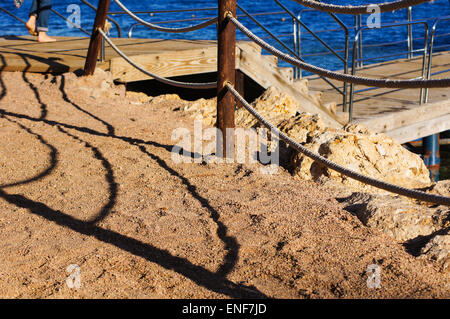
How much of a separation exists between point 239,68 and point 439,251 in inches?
141

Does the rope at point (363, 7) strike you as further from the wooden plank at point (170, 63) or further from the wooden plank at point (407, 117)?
the wooden plank at point (407, 117)

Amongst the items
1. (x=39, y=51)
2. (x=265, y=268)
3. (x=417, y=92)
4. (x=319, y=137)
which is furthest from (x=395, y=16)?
(x=265, y=268)

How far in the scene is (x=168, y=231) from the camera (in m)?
2.57

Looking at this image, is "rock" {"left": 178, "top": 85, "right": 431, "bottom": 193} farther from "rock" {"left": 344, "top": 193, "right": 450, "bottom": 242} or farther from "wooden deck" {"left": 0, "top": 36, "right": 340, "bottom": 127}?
"wooden deck" {"left": 0, "top": 36, "right": 340, "bottom": 127}

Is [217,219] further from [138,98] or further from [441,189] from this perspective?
[138,98]

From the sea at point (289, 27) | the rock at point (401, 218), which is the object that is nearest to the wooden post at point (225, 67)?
the rock at point (401, 218)

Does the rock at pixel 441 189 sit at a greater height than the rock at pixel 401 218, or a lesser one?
lesser

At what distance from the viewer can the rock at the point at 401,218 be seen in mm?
2490

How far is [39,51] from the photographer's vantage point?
6.50 m

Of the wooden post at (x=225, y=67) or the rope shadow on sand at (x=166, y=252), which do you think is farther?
the wooden post at (x=225, y=67)

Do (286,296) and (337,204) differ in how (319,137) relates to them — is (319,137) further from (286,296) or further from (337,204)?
(286,296)

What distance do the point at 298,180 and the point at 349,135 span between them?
622mm

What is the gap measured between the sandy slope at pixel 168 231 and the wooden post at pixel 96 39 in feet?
5.32

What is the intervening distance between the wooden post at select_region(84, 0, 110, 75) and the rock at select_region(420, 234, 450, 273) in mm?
3838
